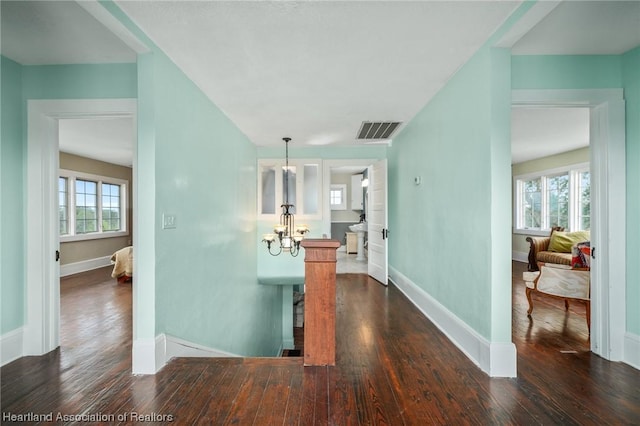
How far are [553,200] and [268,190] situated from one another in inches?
248

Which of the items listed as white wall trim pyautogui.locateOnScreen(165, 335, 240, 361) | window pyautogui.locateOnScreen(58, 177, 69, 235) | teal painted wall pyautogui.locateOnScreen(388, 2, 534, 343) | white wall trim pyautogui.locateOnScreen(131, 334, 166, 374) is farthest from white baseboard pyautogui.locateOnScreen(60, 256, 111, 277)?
teal painted wall pyautogui.locateOnScreen(388, 2, 534, 343)

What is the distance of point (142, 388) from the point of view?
1969 millimetres

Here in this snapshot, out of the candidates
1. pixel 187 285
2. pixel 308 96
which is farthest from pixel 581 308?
pixel 187 285

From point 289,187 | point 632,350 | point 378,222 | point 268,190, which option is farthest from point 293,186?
point 632,350

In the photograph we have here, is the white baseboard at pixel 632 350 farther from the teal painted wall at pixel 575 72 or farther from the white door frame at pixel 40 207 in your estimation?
the white door frame at pixel 40 207

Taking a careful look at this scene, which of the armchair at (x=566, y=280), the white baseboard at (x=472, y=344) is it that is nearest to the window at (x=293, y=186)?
the white baseboard at (x=472, y=344)

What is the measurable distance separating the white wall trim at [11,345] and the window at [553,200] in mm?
8545

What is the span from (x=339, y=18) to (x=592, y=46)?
199 centimetres

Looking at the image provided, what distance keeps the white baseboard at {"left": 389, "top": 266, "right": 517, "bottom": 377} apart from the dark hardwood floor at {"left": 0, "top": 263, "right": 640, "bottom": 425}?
66 millimetres

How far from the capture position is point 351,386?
1977mm

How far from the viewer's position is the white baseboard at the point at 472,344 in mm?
2088

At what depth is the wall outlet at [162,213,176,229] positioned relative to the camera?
228 centimetres

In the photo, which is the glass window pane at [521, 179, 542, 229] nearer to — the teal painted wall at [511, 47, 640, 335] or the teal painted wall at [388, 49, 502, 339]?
the teal painted wall at [388, 49, 502, 339]

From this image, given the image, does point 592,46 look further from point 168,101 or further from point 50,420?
point 50,420
